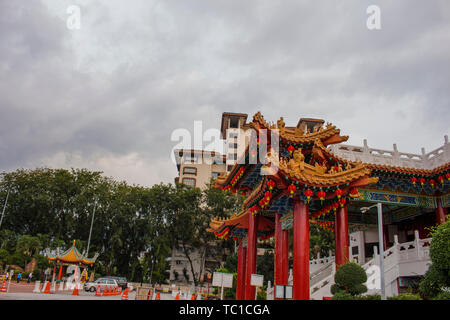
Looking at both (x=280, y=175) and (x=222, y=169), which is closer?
(x=280, y=175)

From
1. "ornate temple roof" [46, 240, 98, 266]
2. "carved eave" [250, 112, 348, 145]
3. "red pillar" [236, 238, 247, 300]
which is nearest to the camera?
"carved eave" [250, 112, 348, 145]

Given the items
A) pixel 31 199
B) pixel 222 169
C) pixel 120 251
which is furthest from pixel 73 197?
pixel 222 169

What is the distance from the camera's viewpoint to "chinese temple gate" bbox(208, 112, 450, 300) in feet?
41.7

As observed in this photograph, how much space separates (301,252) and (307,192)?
2.26m

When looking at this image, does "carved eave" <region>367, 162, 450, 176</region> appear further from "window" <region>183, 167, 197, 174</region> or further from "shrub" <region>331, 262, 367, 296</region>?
"window" <region>183, 167, 197, 174</region>

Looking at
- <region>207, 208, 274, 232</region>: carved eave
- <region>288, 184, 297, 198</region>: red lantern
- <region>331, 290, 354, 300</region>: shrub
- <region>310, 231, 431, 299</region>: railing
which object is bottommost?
<region>331, 290, 354, 300</region>: shrub

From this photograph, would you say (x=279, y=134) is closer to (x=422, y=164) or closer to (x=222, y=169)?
(x=422, y=164)

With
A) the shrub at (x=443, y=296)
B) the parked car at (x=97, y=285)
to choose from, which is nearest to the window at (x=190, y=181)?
the parked car at (x=97, y=285)

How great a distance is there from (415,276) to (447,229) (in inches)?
321

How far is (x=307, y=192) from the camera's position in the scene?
502 inches

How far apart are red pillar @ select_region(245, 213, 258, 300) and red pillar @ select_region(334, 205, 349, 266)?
500 centimetres

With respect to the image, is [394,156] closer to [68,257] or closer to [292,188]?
[292,188]

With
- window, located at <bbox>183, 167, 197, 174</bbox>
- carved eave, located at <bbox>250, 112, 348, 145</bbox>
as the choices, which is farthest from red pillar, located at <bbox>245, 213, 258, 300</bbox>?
window, located at <bbox>183, 167, 197, 174</bbox>
